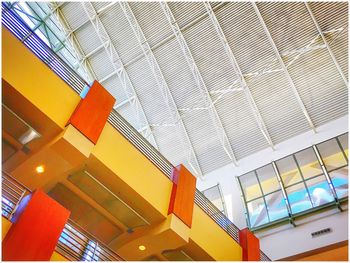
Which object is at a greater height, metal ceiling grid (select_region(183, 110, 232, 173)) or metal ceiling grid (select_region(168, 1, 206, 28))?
metal ceiling grid (select_region(168, 1, 206, 28))

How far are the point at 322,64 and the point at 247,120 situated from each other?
6480 millimetres

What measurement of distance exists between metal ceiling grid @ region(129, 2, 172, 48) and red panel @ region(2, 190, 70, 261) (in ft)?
65.0

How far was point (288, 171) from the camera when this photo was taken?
88.1 feet

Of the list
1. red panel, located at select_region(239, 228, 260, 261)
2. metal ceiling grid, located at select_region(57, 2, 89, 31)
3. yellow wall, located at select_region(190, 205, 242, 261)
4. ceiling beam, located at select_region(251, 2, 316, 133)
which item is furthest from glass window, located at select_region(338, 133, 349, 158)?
metal ceiling grid, located at select_region(57, 2, 89, 31)

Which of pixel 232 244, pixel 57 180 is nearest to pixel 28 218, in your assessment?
pixel 57 180

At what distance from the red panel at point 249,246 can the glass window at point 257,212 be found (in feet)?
12.0

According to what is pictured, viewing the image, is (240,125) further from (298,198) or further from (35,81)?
(35,81)

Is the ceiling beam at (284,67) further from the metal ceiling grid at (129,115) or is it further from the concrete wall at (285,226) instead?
the metal ceiling grid at (129,115)

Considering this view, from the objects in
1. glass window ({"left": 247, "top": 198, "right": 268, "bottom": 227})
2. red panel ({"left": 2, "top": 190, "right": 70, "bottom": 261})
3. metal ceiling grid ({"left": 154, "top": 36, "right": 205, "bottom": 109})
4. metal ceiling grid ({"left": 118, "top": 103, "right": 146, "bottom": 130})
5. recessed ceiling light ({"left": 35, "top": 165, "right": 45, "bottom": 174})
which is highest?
metal ceiling grid ({"left": 154, "top": 36, "right": 205, "bottom": 109})

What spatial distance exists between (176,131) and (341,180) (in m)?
12.7

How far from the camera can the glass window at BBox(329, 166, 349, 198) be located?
23.5 meters

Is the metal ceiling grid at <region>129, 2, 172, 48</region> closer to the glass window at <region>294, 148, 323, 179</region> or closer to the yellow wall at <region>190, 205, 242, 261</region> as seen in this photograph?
the glass window at <region>294, 148, 323, 179</region>

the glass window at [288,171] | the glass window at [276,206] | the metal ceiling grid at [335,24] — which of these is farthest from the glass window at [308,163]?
the metal ceiling grid at [335,24]

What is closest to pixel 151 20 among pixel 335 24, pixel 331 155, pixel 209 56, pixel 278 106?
pixel 209 56
